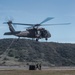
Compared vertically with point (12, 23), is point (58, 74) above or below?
below

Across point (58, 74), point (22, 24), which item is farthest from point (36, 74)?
point (22, 24)

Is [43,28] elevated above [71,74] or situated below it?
above

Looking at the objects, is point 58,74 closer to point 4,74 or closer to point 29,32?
point 4,74

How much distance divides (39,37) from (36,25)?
510cm

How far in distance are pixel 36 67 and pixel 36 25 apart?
14.2 metres

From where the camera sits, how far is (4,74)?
77.8m

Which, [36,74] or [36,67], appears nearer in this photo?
[36,74]

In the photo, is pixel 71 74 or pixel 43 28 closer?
pixel 71 74

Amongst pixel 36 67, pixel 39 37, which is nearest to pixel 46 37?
pixel 39 37

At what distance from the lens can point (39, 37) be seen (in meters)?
106

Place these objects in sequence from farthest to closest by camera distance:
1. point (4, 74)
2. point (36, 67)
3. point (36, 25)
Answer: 1. point (36, 25)
2. point (36, 67)
3. point (4, 74)

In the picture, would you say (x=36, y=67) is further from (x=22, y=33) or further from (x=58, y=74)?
(x=58, y=74)

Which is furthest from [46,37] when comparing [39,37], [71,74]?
[71,74]

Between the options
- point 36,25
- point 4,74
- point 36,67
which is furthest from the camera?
point 36,25
